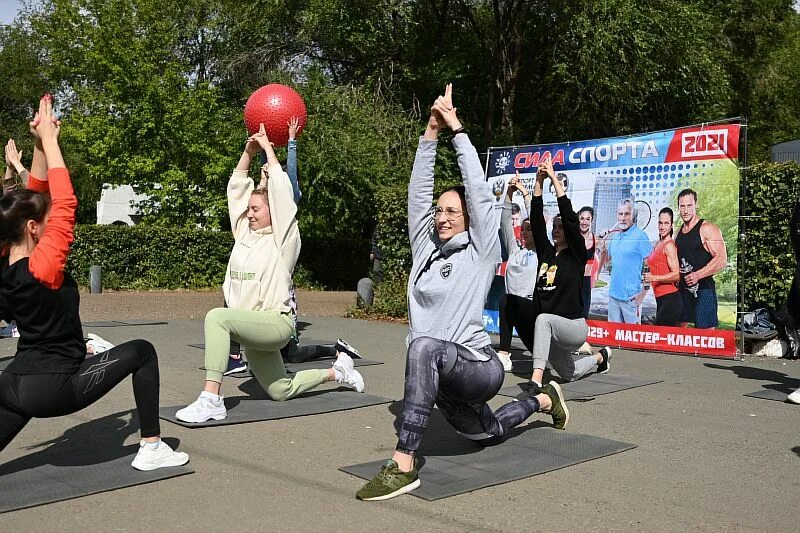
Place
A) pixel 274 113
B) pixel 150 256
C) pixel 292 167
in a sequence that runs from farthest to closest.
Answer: pixel 150 256
pixel 274 113
pixel 292 167

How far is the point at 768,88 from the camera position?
2627 centimetres

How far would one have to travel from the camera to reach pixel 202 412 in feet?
19.7

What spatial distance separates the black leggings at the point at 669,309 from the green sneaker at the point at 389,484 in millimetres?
7077

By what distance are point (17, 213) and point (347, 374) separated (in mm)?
3415

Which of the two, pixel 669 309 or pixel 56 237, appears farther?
pixel 669 309

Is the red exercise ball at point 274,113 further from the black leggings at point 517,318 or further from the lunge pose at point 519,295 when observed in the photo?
the black leggings at point 517,318

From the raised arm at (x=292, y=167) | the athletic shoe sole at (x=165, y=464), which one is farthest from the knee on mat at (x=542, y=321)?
the athletic shoe sole at (x=165, y=464)

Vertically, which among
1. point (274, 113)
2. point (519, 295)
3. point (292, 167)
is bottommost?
point (519, 295)

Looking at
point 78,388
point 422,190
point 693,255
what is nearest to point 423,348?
point 422,190

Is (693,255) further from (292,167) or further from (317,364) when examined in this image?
(292,167)

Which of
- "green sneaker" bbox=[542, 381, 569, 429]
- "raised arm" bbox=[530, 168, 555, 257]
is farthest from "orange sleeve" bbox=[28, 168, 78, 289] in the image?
"raised arm" bbox=[530, 168, 555, 257]

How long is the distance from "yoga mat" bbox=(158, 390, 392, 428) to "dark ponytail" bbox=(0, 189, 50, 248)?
213cm

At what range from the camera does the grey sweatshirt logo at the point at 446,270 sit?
470 cm

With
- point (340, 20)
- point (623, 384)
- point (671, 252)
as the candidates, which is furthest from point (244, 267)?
point (340, 20)
